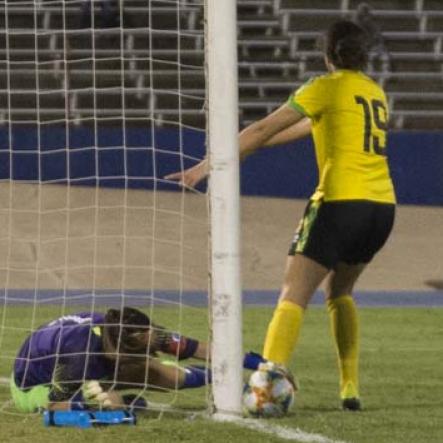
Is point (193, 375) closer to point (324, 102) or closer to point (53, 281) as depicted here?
point (324, 102)

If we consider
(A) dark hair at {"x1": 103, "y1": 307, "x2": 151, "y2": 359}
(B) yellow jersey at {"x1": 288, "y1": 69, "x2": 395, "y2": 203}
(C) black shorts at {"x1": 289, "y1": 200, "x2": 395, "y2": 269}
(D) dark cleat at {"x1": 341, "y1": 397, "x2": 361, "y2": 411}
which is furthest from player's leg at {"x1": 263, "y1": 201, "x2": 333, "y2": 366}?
(A) dark hair at {"x1": 103, "y1": 307, "x2": 151, "y2": 359}

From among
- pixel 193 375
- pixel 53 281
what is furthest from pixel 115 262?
pixel 193 375

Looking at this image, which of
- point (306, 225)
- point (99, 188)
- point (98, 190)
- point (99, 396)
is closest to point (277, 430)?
point (99, 396)

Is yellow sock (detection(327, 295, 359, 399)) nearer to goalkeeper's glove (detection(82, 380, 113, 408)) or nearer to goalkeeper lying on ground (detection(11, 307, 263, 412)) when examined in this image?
goalkeeper lying on ground (detection(11, 307, 263, 412))

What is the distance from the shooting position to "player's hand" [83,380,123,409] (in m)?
7.50

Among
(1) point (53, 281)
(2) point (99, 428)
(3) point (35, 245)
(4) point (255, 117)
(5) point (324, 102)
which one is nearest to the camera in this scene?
(2) point (99, 428)

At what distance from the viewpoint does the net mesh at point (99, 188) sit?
46.4 ft

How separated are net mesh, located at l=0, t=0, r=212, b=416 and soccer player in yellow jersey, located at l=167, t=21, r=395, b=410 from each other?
412 cm

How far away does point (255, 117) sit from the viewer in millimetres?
→ 22672

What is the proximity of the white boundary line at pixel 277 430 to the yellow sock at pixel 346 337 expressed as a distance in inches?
31.2

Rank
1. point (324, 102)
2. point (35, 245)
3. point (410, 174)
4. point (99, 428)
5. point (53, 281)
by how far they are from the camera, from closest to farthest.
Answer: point (99, 428) < point (324, 102) < point (53, 281) < point (35, 245) < point (410, 174)

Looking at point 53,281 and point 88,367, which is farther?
point 53,281

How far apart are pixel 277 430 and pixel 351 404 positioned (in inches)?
38.1

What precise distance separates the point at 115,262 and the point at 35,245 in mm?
1145
